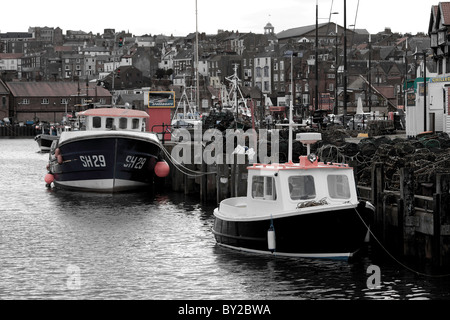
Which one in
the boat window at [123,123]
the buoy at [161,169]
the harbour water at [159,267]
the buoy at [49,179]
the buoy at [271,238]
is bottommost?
the harbour water at [159,267]

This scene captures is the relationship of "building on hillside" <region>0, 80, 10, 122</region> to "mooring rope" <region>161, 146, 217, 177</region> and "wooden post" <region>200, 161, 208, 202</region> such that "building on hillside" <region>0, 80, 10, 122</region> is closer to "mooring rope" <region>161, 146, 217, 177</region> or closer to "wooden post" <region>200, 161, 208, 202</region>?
"mooring rope" <region>161, 146, 217, 177</region>

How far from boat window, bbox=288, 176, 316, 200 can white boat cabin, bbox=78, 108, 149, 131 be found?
21225mm

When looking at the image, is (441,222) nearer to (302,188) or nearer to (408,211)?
(408,211)

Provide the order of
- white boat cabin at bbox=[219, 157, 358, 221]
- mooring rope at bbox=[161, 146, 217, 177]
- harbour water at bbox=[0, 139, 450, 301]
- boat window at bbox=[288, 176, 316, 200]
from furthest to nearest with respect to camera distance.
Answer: mooring rope at bbox=[161, 146, 217, 177] → boat window at bbox=[288, 176, 316, 200] → white boat cabin at bbox=[219, 157, 358, 221] → harbour water at bbox=[0, 139, 450, 301]

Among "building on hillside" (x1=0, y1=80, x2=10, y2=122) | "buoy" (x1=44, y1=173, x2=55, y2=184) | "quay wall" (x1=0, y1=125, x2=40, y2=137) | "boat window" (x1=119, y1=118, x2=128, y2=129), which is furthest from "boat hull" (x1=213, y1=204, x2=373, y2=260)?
"building on hillside" (x1=0, y1=80, x2=10, y2=122)

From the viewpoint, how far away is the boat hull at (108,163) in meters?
41.8

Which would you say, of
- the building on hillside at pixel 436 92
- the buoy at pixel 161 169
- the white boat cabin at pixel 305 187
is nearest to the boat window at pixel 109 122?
the buoy at pixel 161 169

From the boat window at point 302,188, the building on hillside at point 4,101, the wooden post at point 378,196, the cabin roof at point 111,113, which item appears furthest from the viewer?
the building on hillside at point 4,101

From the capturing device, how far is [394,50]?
165500mm

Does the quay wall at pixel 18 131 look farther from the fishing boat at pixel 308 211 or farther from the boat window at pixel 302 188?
the boat window at pixel 302 188

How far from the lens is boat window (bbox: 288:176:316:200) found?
2350cm

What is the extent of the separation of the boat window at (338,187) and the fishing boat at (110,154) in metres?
19.7

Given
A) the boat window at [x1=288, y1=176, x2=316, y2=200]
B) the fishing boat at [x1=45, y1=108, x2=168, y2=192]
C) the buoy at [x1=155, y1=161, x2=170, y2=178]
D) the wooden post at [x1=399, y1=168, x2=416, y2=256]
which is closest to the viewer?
the wooden post at [x1=399, y1=168, x2=416, y2=256]
